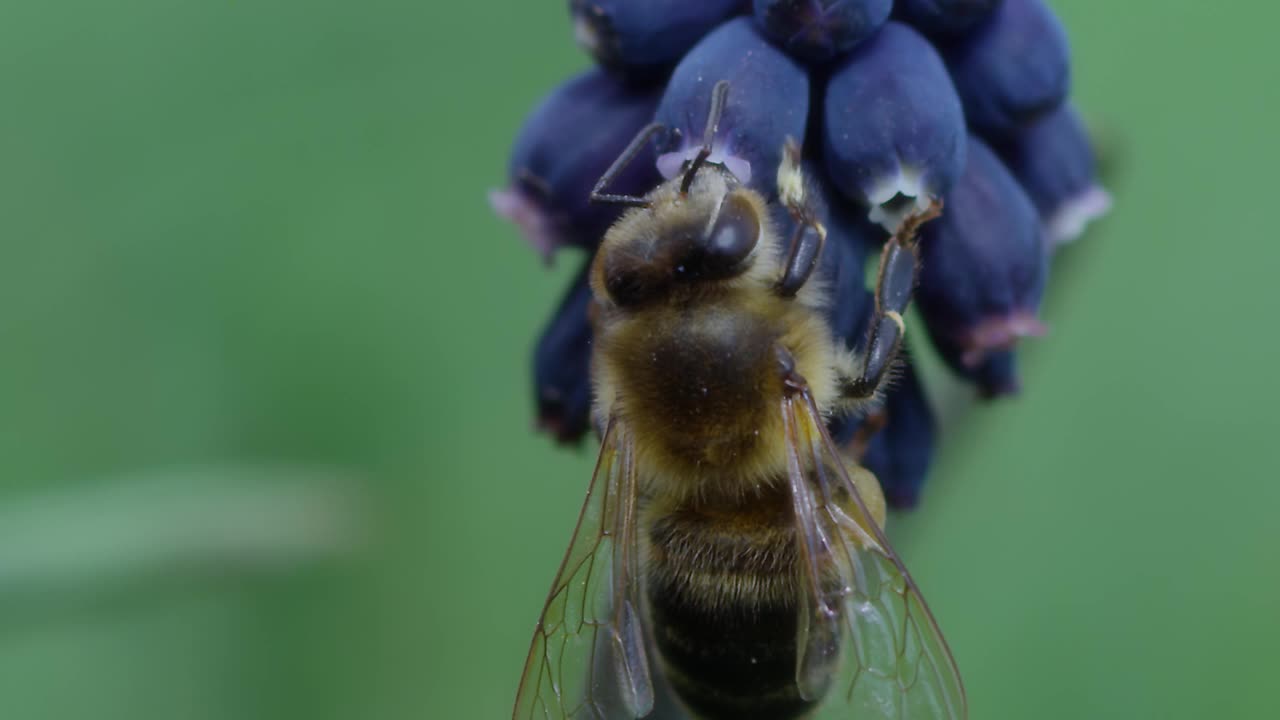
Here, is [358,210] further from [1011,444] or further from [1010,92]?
[1010,92]

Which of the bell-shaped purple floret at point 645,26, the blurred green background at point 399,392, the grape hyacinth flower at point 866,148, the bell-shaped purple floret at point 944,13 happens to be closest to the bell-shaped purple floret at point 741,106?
the grape hyacinth flower at point 866,148

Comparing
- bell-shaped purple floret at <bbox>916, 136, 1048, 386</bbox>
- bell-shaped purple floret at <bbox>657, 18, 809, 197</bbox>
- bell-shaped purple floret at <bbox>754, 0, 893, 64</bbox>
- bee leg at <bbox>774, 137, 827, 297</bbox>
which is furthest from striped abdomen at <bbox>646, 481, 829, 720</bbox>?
bell-shaped purple floret at <bbox>754, 0, 893, 64</bbox>

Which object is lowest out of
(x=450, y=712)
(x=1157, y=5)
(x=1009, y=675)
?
(x=450, y=712)

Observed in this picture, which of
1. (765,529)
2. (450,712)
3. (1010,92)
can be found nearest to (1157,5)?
(1010,92)

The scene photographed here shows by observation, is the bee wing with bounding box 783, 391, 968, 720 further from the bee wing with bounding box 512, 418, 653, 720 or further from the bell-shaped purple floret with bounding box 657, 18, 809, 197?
the bell-shaped purple floret with bounding box 657, 18, 809, 197

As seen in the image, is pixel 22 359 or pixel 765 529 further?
pixel 22 359

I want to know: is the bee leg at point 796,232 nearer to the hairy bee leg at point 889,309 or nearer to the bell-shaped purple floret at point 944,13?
the hairy bee leg at point 889,309
